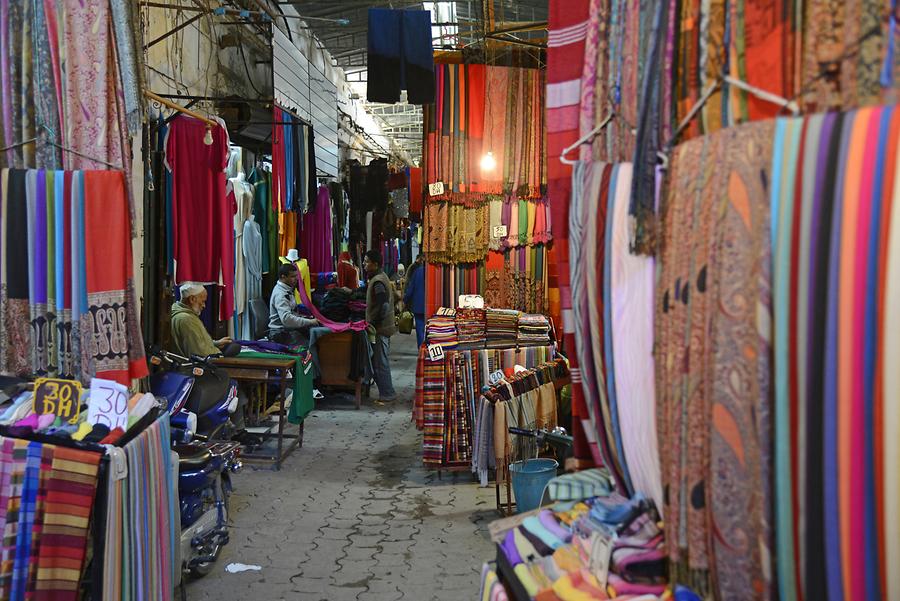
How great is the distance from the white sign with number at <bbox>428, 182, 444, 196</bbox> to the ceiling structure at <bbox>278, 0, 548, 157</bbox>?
118 centimetres

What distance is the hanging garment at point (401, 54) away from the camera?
20.5 feet

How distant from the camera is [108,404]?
2.39 metres

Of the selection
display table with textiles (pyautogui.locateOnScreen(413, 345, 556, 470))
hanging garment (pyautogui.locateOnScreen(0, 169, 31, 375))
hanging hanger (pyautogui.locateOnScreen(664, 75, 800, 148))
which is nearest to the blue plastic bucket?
display table with textiles (pyautogui.locateOnScreen(413, 345, 556, 470))

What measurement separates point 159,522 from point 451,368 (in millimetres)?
3148

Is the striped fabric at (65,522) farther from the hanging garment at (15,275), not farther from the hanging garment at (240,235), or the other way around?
the hanging garment at (240,235)

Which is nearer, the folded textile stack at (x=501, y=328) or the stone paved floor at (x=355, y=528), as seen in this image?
the stone paved floor at (x=355, y=528)

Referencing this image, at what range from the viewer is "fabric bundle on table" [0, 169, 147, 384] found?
2504 mm

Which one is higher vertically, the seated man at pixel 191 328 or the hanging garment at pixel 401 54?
the hanging garment at pixel 401 54

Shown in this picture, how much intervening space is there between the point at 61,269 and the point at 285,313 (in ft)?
19.0

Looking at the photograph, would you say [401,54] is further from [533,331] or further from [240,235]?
[240,235]

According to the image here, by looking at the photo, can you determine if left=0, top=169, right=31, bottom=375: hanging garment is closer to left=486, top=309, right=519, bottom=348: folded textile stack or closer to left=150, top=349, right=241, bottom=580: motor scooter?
left=150, top=349, right=241, bottom=580: motor scooter

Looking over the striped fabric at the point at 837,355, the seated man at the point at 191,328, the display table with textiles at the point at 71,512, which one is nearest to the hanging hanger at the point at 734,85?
the striped fabric at the point at 837,355

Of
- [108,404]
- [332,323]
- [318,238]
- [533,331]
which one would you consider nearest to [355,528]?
[533,331]

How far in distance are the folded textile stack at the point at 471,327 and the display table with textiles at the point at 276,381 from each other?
1.50m
